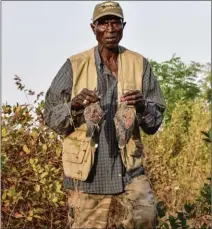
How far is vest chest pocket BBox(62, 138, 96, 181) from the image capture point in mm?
4094

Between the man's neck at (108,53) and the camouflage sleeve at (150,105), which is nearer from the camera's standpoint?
the camouflage sleeve at (150,105)

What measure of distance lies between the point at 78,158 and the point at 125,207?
40cm

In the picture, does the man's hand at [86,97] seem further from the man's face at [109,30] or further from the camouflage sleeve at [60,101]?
the man's face at [109,30]

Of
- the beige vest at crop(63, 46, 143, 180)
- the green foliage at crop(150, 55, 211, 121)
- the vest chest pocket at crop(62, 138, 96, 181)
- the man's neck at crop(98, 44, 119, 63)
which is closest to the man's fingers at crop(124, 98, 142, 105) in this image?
the beige vest at crop(63, 46, 143, 180)

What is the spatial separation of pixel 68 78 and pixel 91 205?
78 cm

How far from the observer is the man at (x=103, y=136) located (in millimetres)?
4109

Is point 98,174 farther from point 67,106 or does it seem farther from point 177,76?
point 177,76

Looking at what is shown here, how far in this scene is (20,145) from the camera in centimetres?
598

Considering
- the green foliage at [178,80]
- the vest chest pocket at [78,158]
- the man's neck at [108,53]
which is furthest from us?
the green foliage at [178,80]

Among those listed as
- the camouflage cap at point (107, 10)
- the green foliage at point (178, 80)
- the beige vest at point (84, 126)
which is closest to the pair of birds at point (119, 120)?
the beige vest at point (84, 126)

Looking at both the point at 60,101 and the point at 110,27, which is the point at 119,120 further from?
the point at 110,27

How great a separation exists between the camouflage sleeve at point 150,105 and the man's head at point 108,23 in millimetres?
297

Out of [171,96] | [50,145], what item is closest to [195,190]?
[50,145]

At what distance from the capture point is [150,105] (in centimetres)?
418
